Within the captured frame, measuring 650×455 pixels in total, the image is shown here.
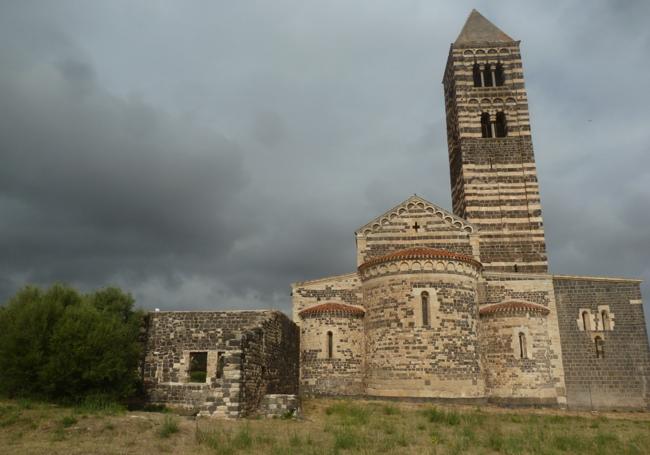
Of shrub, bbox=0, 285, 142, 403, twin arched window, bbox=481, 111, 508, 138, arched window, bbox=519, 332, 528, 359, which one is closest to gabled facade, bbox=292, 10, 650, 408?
arched window, bbox=519, 332, 528, 359

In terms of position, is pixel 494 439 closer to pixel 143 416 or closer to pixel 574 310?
pixel 143 416

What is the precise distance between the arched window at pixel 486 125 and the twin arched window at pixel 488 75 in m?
2.37

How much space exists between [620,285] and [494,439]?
16822 millimetres

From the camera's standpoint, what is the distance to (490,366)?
22875 millimetres

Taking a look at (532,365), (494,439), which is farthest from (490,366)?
(494,439)

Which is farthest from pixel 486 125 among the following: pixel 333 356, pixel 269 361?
pixel 269 361

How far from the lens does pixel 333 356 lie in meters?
23.4

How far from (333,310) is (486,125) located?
17711 mm

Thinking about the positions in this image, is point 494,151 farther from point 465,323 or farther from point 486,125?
point 465,323

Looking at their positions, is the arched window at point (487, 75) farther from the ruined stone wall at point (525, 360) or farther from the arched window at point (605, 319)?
the arched window at point (605, 319)

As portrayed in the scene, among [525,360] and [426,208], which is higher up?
[426,208]

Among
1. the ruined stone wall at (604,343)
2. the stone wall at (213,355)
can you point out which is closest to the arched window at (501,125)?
the ruined stone wall at (604,343)

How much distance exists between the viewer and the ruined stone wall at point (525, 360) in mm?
22312

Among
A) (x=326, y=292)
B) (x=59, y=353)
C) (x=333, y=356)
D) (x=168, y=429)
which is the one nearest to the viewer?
(x=168, y=429)
